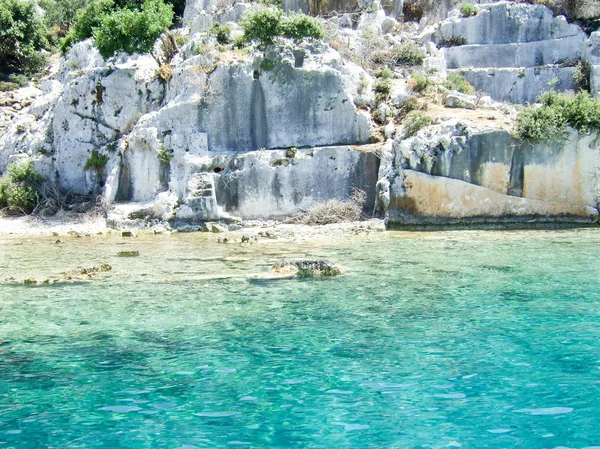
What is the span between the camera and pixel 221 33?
88.8 ft

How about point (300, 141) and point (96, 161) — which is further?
point (96, 161)

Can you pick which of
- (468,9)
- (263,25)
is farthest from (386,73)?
(468,9)

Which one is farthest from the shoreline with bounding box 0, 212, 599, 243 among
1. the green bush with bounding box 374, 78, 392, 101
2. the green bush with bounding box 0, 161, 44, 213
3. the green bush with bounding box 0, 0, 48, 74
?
the green bush with bounding box 0, 0, 48, 74

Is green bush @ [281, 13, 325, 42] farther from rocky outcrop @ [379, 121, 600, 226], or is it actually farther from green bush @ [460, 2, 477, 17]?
green bush @ [460, 2, 477, 17]

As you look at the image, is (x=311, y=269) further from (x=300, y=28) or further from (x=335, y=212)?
(x=300, y=28)

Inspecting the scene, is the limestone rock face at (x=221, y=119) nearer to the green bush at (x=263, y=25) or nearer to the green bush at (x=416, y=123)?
the green bush at (x=263, y=25)

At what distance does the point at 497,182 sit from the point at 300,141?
7.81 meters

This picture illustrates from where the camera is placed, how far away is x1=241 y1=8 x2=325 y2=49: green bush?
24.8 m

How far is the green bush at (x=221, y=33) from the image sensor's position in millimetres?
27062

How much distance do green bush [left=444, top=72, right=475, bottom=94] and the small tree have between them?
13.1m

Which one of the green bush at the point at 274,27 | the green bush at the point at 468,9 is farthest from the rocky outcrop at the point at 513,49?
the green bush at the point at 274,27

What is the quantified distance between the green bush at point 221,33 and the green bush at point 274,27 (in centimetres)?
179

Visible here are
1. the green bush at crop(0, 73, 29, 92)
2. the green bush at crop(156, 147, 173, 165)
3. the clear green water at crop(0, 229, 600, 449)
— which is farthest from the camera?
the green bush at crop(0, 73, 29, 92)

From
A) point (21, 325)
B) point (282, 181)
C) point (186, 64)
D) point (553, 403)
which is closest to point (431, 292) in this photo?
point (553, 403)
